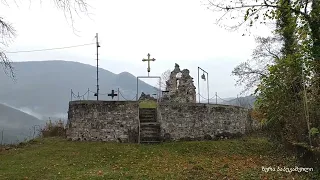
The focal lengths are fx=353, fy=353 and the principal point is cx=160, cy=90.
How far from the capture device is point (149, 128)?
17.8m

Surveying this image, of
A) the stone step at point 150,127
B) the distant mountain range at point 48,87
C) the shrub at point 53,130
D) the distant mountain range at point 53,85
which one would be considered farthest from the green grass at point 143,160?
the distant mountain range at point 53,85

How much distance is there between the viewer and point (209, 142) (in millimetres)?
17297

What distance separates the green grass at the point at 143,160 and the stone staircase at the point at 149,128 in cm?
85

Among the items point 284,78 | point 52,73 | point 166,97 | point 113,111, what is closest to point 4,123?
point 166,97

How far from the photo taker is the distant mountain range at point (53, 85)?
80.1 m

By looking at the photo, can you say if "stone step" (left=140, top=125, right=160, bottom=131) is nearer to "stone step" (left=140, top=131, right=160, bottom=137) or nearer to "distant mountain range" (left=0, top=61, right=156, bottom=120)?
"stone step" (left=140, top=131, right=160, bottom=137)

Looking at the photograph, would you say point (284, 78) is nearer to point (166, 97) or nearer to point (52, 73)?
point (166, 97)

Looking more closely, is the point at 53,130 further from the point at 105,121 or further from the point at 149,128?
the point at 149,128

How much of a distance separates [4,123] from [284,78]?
4495 cm

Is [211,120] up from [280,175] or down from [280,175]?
up

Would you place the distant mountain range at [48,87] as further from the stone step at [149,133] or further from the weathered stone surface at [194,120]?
the weathered stone surface at [194,120]

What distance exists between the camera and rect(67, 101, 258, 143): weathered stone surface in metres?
17.4

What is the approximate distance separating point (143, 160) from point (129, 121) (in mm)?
4390

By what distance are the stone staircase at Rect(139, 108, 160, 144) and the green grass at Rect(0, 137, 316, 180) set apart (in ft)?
2.79
